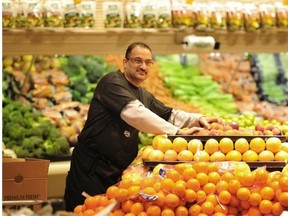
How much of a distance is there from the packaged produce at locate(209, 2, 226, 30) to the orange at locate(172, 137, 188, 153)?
8.88 ft

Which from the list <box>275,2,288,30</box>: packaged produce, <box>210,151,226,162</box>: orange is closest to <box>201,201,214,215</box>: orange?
<box>210,151,226,162</box>: orange

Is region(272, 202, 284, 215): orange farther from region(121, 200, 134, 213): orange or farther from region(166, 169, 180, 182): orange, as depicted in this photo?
region(121, 200, 134, 213): orange

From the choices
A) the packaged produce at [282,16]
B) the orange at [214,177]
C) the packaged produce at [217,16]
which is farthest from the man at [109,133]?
the packaged produce at [282,16]

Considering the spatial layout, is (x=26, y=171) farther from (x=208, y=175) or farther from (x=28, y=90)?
(x=28, y=90)

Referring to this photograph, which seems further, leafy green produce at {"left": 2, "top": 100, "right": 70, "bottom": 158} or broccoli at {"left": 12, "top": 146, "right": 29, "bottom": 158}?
leafy green produce at {"left": 2, "top": 100, "right": 70, "bottom": 158}

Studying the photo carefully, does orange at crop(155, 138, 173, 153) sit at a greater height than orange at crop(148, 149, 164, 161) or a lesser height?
greater

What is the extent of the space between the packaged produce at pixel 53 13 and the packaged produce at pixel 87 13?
19cm

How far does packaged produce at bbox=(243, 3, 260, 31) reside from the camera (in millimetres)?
6746

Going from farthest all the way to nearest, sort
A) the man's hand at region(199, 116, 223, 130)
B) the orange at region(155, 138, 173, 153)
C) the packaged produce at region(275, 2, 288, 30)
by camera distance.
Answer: the packaged produce at region(275, 2, 288, 30), the man's hand at region(199, 116, 223, 130), the orange at region(155, 138, 173, 153)

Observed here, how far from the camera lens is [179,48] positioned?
6570 millimetres

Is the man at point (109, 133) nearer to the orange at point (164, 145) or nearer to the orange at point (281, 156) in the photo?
the orange at point (164, 145)

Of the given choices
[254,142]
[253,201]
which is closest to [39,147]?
[254,142]

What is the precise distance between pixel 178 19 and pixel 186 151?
8.77 feet

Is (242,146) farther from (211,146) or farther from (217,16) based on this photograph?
(217,16)
